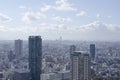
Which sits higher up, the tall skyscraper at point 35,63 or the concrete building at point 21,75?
the tall skyscraper at point 35,63

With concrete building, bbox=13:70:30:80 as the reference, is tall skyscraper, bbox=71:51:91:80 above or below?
above

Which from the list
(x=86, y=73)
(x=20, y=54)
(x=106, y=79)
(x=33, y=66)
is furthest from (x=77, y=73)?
(x=20, y=54)

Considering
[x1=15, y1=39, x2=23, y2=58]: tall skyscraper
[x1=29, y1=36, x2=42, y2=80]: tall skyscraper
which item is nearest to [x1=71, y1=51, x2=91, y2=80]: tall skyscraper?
[x1=29, y1=36, x2=42, y2=80]: tall skyscraper

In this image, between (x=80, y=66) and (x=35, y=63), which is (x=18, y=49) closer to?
(x=35, y=63)

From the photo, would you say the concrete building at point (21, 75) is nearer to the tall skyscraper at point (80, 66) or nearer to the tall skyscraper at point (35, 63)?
the tall skyscraper at point (35, 63)

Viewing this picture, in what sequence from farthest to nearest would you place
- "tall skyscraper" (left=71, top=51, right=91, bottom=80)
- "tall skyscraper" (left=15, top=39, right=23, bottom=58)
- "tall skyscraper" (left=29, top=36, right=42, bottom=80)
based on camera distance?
1. "tall skyscraper" (left=15, top=39, right=23, bottom=58)
2. "tall skyscraper" (left=29, top=36, right=42, bottom=80)
3. "tall skyscraper" (left=71, top=51, right=91, bottom=80)

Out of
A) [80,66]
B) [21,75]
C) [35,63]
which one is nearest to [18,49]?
[21,75]

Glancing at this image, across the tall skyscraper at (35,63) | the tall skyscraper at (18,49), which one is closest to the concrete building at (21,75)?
the tall skyscraper at (35,63)

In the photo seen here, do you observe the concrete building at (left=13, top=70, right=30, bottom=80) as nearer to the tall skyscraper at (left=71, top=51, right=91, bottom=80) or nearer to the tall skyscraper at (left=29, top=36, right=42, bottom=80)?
the tall skyscraper at (left=29, top=36, right=42, bottom=80)
